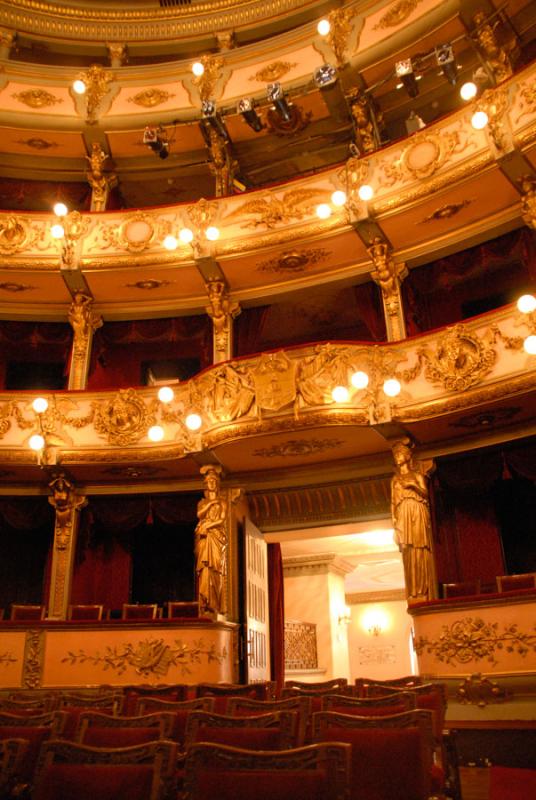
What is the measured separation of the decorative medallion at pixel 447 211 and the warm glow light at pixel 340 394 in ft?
10.2

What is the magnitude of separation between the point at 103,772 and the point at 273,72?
12345 millimetres

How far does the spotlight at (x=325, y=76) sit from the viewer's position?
10992mm

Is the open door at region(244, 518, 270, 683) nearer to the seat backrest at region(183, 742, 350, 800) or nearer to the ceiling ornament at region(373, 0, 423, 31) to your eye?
the seat backrest at region(183, 742, 350, 800)

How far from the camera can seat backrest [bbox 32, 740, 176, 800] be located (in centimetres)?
221

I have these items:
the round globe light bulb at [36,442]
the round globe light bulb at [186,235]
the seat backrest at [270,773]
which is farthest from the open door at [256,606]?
the seat backrest at [270,773]

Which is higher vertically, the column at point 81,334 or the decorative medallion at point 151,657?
the column at point 81,334

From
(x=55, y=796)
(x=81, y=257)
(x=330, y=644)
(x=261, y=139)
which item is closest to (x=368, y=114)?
(x=261, y=139)

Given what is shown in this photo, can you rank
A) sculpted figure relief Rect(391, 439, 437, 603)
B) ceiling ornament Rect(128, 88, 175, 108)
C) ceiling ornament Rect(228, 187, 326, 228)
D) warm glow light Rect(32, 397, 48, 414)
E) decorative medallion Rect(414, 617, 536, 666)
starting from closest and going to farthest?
1. decorative medallion Rect(414, 617, 536, 666)
2. sculpted figure relief Rect(391, 439, 437, 603)
3. warm glow light Rect(32, 397, 48, 414)
4. ceiling ornament Rect(228, 187, 326, 228)
5. ceiling ornament Rect(128, 88, 175, 108)

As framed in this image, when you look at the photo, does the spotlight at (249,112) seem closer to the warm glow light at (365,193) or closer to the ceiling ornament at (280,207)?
the ceiling ornament at (280,207)

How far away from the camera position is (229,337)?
10898 millimetres

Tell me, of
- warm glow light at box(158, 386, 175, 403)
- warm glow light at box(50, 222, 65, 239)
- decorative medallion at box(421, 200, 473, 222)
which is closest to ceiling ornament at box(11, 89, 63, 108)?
warm glow light at box(50, 222, 65, 239)

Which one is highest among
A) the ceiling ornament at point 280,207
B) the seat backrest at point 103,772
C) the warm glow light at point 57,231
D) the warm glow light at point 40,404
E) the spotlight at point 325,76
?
the spotlight at point 325,76

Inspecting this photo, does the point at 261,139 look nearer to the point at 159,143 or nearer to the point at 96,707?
the point at 159,143

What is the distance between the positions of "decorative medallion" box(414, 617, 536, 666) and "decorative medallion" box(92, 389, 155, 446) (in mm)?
4789
